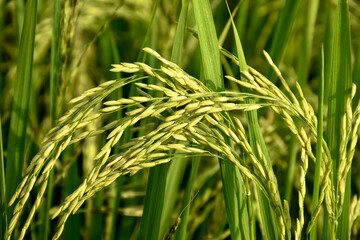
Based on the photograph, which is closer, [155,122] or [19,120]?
[19,120]

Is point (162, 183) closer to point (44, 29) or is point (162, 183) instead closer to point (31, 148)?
point (31, 148)

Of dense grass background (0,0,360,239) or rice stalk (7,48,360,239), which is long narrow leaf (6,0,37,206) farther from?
rice stalk (7,48,360,239)

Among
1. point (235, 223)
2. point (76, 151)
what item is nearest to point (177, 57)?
point (235, 223)

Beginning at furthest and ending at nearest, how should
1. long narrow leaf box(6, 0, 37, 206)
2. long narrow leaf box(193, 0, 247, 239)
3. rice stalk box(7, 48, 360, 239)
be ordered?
long narrow leaf box(6, 0, 37, 206) < long narrow leaf box(193, 0, 247, 239) < rice stalk box(7, 48, 360, 239)

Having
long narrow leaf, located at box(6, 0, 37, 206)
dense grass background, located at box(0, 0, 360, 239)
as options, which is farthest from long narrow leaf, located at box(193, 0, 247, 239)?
long narrow leaf, located at box(6, 0, 37, 206)

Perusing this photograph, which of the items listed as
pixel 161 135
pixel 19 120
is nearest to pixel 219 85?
pixel 161 135

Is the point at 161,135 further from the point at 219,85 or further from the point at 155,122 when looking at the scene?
the point at 155,122

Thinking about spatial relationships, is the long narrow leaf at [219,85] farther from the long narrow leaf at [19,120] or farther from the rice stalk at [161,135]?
the long narrow leaf at [19,120]

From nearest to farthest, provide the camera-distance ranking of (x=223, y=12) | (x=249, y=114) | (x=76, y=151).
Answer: (x=249, y=114)
(x=76, y=151)
(x=223, y=12)

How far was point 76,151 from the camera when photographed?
5.14 feet

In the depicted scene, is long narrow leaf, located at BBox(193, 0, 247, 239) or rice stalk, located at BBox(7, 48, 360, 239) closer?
rice stalk, located at BBox(7, 48, 360, 239)

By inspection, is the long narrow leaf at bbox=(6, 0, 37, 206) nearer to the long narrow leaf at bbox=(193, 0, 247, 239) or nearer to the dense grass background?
the dense grass background

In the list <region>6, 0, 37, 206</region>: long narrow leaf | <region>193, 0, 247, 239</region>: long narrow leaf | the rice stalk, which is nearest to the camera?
the rice stalk

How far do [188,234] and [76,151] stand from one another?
18.8 inches
